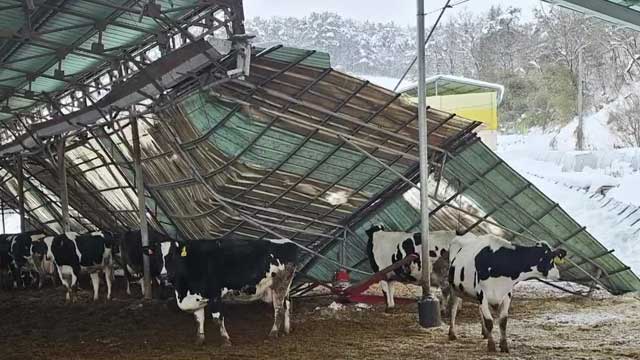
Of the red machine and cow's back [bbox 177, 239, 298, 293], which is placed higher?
cow's back [bbox 177, 239, 298, 293]

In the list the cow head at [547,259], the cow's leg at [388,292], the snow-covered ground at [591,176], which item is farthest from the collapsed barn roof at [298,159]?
the snow-covered ground at [591,176]

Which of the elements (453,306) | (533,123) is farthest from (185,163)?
(533,123)

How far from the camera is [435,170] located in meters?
9.38

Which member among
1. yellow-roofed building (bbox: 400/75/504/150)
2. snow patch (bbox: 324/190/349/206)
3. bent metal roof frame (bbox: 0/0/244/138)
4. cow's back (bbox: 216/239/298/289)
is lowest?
cow's back (bbox: 216/239/298/289)

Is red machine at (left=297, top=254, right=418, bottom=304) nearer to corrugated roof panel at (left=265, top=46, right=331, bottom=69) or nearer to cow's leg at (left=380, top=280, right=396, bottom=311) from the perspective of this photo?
cow's leg at (left=380, top=280, right=396, bottom=311)

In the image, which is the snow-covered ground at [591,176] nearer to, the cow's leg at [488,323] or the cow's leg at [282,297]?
the cow's leg at [488,323]

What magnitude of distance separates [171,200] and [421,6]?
5.76 metres

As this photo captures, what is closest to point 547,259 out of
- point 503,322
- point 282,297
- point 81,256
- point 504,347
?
point 503,322

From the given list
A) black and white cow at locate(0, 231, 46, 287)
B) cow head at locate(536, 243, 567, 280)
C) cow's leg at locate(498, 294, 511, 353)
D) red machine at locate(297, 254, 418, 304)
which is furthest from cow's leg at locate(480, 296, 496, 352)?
black and white cow at locate(0, 231, 46, 287)

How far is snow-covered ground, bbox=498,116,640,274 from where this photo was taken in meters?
16.3

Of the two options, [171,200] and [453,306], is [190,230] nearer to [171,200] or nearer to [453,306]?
[171,200]

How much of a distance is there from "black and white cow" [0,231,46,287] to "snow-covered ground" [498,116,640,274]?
13231mm

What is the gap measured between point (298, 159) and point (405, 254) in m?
2.26

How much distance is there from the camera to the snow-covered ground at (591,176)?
642 inches
